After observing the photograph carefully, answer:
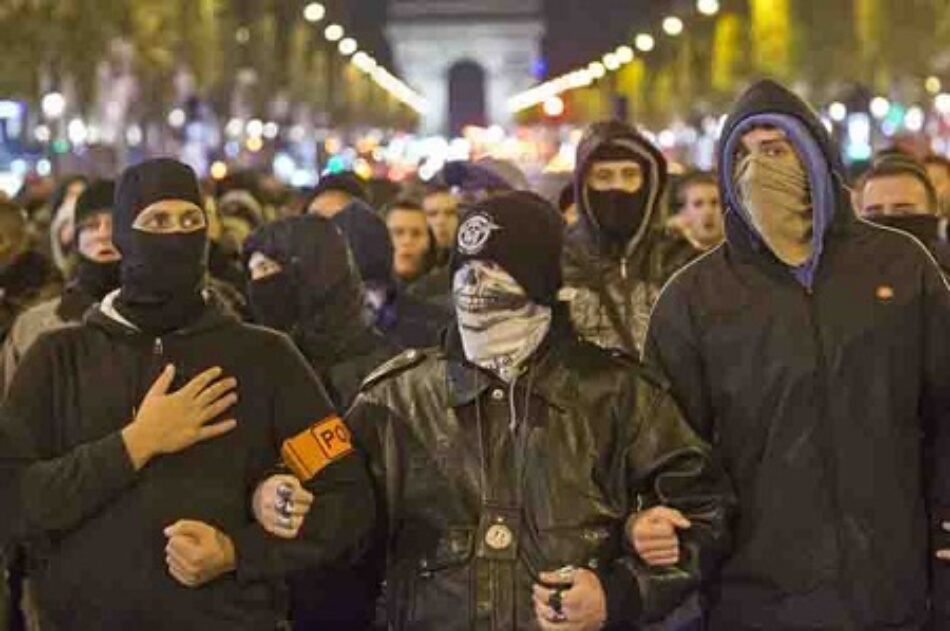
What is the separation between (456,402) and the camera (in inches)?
223

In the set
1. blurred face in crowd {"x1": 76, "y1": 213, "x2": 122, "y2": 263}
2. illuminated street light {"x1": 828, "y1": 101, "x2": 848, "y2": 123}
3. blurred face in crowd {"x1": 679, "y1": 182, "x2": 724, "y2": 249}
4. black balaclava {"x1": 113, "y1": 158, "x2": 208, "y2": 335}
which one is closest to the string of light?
illuminated street light {"x1": 828, "y1": 101, "x2": 848, "y2": 123}

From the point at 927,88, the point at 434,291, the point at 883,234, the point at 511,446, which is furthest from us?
the point at 927,88

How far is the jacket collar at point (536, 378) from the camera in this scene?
563 centimetres

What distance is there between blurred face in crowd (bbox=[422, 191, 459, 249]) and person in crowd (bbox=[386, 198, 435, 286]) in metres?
0.80

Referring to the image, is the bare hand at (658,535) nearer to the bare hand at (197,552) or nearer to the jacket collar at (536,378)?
the jacket collar at (536,378)

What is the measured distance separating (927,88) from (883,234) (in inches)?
1574

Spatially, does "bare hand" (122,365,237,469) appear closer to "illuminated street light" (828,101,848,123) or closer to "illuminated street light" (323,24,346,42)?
"illuminated street light" (828,101,848,123)

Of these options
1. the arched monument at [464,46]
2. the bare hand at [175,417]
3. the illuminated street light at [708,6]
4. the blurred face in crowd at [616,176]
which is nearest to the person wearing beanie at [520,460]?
the bare hand at [175,417]

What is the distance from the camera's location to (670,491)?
5.61 metres

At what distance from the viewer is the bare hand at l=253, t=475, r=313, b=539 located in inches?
228

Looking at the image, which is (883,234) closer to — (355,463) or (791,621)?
(791,621)

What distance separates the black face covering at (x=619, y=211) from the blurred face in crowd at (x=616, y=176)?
2 centimetres

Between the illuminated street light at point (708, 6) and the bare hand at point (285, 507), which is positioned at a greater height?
the illuminated street light at point (708, 6)

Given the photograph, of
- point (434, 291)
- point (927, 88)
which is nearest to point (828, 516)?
point (434, 291)
